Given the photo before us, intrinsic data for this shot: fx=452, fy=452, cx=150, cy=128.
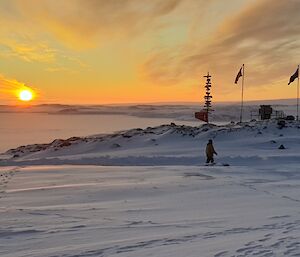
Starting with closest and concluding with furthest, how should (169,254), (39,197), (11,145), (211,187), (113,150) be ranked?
(169,254) < (39,197) < (211,187) < (113,150) < (11,145)

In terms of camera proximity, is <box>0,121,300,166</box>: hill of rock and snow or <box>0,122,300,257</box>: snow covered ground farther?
<box>0,121,300,166</box>: hill of rock and snow

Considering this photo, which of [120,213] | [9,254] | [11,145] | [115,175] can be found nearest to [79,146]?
[11,145]

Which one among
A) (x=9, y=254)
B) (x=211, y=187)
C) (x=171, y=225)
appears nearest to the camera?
(x=9, y=254)

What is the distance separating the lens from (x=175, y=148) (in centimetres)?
3123

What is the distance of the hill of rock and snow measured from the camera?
26172 mm

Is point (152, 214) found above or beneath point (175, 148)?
above

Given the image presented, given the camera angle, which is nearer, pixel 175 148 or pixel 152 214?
pixel 152 214

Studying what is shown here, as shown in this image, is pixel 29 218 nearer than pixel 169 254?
No

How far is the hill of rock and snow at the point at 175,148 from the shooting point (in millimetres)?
26172

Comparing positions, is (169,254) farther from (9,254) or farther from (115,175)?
(115,175)

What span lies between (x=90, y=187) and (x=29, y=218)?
4.69 metres

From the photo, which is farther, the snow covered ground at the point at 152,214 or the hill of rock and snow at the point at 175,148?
the hill of rock and snow at the point at 175,148

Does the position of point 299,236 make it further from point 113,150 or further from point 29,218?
point 113,150

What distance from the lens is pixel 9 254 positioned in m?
6.52
